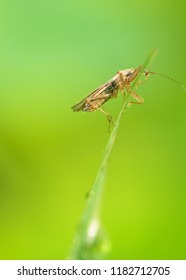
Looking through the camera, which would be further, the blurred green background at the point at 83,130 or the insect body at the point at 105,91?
the insect body at the point at 105,91

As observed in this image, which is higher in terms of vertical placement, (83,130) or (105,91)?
(105,91)

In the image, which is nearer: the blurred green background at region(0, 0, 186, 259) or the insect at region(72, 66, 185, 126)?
the blurred green background at region(0, 0, 186, 259)

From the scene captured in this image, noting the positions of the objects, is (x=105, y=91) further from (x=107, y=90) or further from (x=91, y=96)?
(x=91, y=96)

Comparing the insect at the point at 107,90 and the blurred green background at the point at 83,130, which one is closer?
the blurred green background at the point at 83,130

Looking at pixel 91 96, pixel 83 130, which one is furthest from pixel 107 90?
pixel 83 130

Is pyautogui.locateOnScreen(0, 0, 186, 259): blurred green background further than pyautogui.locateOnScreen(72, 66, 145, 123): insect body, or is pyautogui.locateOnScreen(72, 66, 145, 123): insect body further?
pyautogui.locateOnScreen(72, 66, 145, 123): insect body

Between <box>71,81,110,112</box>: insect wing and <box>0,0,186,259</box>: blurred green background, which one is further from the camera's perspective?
<box>71,81,110,112</box>: insect wing

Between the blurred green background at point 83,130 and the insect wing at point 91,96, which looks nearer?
the blurred green background at point 83,130

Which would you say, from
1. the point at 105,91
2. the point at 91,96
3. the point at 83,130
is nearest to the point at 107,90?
the point at 105,91

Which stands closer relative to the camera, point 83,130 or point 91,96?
point 83,130
